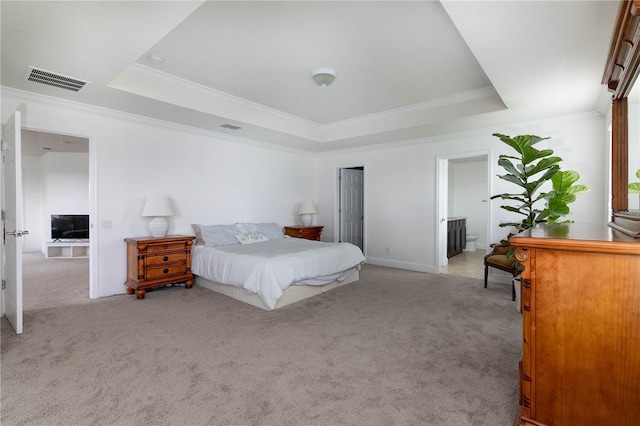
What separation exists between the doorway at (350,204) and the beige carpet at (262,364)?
3.25 meters

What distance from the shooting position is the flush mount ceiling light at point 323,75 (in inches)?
132

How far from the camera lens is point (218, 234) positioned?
4.77m

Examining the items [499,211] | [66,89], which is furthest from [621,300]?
[66,89]

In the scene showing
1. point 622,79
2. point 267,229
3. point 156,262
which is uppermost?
point 622,79

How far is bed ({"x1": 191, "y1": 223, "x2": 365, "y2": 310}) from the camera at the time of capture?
135 inches

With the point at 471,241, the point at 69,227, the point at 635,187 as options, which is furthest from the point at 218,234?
the point at 471,241

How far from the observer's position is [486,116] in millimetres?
4125

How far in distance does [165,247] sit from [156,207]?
0.55 m

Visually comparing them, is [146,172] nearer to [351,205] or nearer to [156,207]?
[156,207]

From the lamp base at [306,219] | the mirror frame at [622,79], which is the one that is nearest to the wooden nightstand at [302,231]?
the lamp base at [306,219]

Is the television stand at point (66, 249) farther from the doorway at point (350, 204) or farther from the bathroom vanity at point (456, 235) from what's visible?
the bathroom vanity at point (456, 235)

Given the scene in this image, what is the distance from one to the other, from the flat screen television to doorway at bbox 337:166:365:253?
600cm

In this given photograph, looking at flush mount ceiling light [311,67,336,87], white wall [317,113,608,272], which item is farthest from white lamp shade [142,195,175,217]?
white wall [317,113,608,272]

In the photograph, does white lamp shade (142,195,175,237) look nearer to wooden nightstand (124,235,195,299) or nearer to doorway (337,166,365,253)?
wooden nightstand (124,235,195,299)
